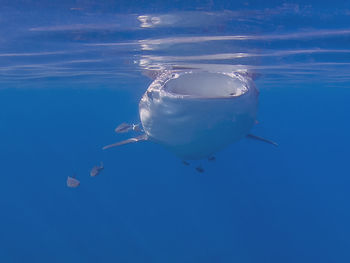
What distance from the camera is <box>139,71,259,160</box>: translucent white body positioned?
381 cm

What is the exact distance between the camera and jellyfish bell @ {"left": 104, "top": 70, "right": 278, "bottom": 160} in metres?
3.81

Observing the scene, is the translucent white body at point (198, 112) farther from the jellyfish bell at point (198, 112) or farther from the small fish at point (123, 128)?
the small fish at point (123, 128)

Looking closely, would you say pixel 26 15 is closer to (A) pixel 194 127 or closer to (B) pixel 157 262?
(A) pixel 194 127

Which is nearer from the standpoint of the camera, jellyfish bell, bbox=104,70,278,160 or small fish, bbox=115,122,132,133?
jellyfish bell, bbox=104,70,278,160

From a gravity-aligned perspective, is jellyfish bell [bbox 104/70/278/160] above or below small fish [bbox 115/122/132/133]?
above

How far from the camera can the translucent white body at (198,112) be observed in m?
3.81

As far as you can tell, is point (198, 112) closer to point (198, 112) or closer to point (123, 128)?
point (198, 112)

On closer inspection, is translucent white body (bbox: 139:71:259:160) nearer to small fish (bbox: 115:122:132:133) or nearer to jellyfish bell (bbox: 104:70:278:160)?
jellyfish bell (bbox: 104:70:278:160)

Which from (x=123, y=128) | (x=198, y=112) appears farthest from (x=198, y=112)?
(x=123, y=128)

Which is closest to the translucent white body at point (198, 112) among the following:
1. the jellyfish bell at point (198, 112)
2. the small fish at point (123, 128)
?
the jellyfish bell at point (198, 112)

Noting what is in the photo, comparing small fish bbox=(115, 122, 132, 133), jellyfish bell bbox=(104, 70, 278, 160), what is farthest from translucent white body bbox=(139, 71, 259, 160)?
small fish bbox=(115, 122, 132, 133)

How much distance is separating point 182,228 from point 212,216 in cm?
528

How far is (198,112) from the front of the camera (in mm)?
3854

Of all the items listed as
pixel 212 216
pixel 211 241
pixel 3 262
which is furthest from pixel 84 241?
pixel 212 216
